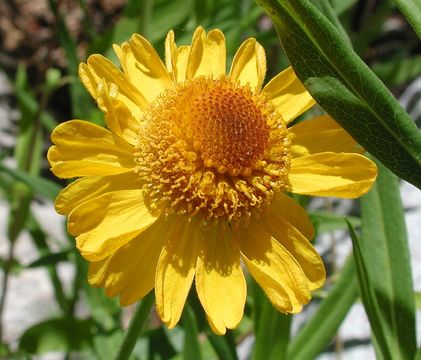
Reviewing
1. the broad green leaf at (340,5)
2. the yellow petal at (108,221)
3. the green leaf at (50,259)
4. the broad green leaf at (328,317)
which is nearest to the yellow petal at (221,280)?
the yellow petal at (108,221)

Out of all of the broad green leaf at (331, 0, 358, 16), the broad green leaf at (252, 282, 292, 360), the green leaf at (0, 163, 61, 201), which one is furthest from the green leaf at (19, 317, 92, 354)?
the broad green leaf at (331, 0, 358, 16)

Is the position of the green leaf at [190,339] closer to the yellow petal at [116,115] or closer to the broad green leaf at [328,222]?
the yellow petal at [116,115]

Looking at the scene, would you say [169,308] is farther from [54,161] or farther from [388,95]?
A: [388,95]

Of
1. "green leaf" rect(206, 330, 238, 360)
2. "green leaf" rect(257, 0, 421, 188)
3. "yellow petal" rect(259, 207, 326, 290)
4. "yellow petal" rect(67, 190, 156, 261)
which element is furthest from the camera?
"green leaf" rect(206, 330, 238, 360)

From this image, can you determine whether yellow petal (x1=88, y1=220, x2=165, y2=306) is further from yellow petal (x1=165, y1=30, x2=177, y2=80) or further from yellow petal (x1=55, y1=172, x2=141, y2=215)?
yellow petal (x1=165, y1=30, x2=177, y2=80)

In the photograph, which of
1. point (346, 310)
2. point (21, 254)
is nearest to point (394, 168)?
point (346, 310)

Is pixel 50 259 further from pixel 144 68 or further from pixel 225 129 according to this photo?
pixel 225 129
